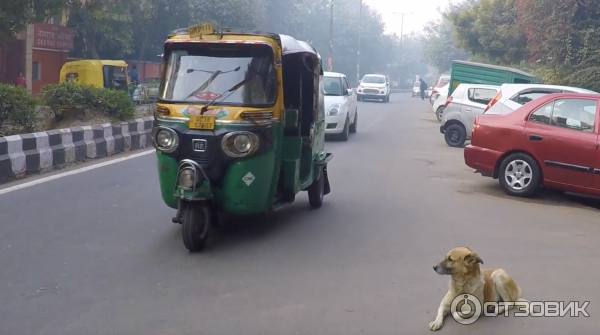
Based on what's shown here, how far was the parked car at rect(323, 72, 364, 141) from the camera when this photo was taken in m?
17.7

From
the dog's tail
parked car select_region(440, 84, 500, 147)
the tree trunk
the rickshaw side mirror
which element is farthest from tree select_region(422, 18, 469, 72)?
the dog's tail

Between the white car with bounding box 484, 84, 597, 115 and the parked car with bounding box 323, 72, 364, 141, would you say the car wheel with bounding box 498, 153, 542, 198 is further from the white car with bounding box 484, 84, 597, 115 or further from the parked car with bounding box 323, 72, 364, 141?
the parked car with bounding box 323, 72, 364, 141

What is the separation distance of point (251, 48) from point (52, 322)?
340 cm

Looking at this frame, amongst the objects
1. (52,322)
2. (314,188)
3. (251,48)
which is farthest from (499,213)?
(52,322)

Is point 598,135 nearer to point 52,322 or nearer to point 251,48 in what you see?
point 251,48

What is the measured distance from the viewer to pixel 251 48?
735 cm

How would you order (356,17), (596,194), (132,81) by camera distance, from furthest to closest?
1. (356,17)
2. (132,81)
3. (596,194)

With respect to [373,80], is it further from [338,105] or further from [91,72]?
[338,105]

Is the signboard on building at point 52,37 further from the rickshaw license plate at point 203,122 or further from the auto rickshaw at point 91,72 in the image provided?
the rickshaw license plate at point 203,122

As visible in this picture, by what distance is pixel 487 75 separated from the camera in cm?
2558

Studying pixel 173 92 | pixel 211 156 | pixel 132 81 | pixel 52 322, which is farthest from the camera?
pixel 132 81

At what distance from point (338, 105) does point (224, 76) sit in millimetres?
10662

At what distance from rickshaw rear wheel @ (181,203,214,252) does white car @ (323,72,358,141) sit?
10624 millimetres

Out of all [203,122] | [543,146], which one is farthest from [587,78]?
[203,122]
